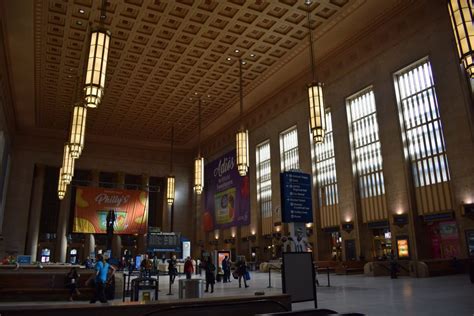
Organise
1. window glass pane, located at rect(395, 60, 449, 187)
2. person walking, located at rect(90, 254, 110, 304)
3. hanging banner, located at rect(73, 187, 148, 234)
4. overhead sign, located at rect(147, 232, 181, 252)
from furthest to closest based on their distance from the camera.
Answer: hanging banner, located at rect(73, 187, 148, 234)
overhead sign, located at rect(147, 232, 181, 252)
window glass pane, located at rect(395, 60, 449, 187)
person walking, located at rect(90, 254, 110, 304)

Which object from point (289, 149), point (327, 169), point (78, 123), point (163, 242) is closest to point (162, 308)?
point (78, 123)

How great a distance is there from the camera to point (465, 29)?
219 inches

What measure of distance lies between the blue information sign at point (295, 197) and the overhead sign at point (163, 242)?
56.1ft

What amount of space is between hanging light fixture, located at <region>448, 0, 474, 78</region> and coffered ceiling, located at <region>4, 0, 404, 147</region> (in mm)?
12644

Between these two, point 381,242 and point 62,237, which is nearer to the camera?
point 381,242

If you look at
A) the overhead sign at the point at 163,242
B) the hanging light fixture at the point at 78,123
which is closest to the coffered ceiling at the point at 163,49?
the hanging light fixture at the point at 78,123

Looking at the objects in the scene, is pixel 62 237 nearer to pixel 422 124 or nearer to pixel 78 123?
pixel 78 123

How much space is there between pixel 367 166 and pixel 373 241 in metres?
4.09

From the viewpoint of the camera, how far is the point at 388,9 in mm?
18547

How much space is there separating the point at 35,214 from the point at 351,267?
27166 millimetres

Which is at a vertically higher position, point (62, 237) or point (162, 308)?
point (62, 237)

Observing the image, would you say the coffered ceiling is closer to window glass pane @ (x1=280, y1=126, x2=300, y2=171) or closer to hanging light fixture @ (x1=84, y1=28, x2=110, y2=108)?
window glass pane @ (x1=280, y1=126, x2=300, y2=171)

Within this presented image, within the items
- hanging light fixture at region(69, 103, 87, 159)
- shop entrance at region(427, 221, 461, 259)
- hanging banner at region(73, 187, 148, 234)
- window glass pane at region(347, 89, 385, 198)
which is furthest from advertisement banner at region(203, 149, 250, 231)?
hanging light fixture at region(69, 103, 87, 159)

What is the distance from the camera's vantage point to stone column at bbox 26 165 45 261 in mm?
32281
